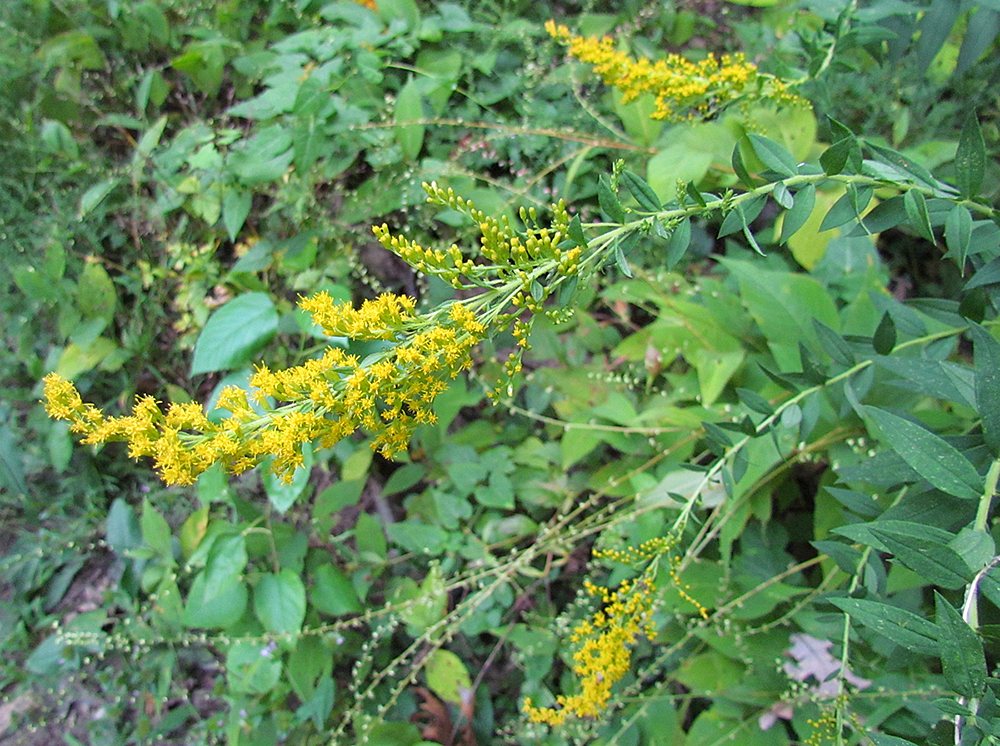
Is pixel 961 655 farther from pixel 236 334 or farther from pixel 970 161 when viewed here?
pixel 236 334

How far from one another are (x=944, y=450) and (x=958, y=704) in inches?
15.6

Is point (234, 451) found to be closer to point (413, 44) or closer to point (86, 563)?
point (413, 44)

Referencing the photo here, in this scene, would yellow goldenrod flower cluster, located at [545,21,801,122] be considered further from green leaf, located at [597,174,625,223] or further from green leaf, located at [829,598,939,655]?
green leaf, located at [829,598,939,655]

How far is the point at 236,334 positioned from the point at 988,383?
1943 mm

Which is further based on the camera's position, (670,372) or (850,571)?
(670,372)

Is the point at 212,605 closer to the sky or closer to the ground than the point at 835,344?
closer to the ground

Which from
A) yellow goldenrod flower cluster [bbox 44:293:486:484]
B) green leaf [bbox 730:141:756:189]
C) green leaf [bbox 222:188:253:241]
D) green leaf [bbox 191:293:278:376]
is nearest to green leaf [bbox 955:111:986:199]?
green leaf [bbox 730:141:756:189]

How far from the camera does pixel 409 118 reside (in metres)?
2.27

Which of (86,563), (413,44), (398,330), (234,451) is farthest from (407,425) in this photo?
(86,563)

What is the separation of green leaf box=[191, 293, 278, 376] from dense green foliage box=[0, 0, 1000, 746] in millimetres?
10

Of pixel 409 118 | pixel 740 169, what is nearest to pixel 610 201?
pixel 740 169

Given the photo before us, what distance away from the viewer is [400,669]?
2.35 metres

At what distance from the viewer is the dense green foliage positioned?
6.15 feet

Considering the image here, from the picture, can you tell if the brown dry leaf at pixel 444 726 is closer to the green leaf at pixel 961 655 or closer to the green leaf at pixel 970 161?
the green leaf at pixel 961 655
